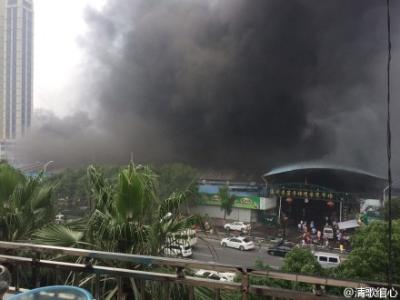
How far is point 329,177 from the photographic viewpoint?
27.4 m

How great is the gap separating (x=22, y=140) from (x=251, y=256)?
78.9 feet

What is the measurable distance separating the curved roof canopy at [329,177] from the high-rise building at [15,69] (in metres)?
23.5

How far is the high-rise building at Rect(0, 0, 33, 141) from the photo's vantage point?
34.2 meters

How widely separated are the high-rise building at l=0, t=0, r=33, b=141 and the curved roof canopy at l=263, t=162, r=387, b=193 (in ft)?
77.0

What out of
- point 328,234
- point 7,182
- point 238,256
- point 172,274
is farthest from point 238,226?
point 172,274

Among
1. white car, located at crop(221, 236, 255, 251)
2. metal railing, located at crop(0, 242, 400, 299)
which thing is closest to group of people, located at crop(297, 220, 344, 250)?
white car, located at crop(221, 236, 255, 251)

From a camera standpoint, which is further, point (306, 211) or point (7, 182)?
point (306, 211)

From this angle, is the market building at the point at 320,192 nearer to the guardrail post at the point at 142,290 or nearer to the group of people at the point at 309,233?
the group of people at the point at 309,233

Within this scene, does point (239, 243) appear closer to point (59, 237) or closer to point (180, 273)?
point (59, 237)

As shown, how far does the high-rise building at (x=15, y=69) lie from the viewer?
34.2 m

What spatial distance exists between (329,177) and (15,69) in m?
29.4

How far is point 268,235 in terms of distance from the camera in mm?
20922

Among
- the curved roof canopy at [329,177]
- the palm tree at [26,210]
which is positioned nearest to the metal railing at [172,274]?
the palm tree at [26,210]

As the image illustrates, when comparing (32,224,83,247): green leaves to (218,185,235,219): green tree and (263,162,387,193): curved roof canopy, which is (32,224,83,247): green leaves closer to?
(218,185,235,219): green tree
